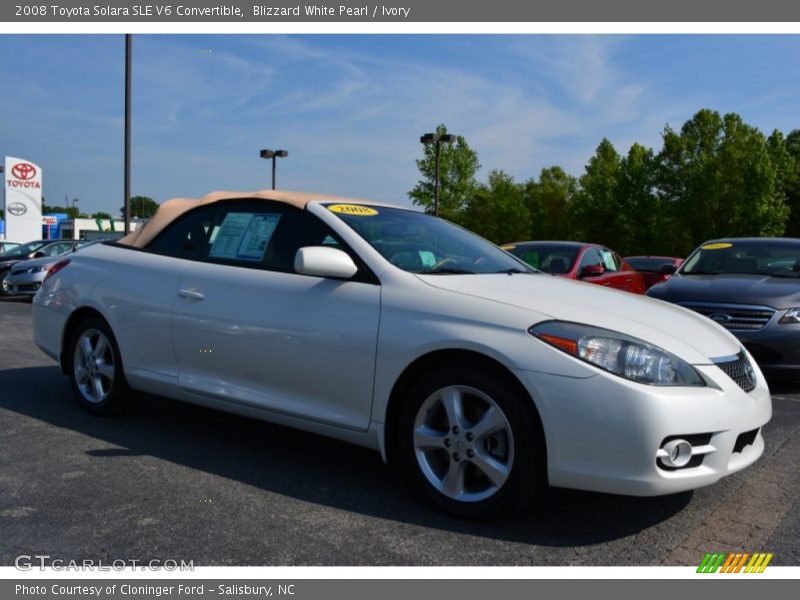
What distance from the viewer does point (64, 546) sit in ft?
9.60

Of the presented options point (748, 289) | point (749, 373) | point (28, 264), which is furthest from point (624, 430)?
point (28, 264)

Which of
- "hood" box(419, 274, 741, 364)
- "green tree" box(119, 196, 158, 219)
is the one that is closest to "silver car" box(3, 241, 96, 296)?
"hood" box(419, 274, 741, 364)

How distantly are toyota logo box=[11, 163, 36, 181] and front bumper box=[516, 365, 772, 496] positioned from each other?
152 feet

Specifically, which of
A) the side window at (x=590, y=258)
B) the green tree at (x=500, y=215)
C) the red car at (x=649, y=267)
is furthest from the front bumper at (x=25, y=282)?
the green tree at (x=500, y=215)

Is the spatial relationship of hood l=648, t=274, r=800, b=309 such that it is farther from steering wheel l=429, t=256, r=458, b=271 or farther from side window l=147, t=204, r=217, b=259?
side window l=147, t=204, r=217, b=259

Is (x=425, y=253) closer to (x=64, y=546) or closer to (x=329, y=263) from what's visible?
(x=329, y=263)

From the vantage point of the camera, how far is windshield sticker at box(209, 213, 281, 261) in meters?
4.28

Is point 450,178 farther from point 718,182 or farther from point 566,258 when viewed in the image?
point 566,258

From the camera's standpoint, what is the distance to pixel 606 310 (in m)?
3.43

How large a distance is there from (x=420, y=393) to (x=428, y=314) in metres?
0.36

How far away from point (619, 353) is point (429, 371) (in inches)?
33.5

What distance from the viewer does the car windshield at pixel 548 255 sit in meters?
9.65

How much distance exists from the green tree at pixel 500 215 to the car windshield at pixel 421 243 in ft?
158

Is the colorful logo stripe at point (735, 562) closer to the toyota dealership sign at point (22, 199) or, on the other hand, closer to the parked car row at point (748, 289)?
the parked car row at point (748, 289)
